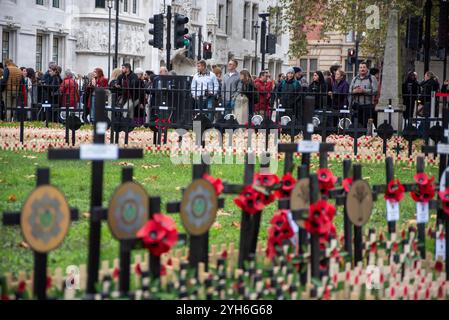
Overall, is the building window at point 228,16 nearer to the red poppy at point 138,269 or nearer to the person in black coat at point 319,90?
the person in black coat at point 319,90

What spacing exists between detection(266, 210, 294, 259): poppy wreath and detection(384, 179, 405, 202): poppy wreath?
1.04 meters

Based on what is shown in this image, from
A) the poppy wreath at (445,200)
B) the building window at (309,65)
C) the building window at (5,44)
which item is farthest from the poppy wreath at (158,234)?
the building window at (309,65)

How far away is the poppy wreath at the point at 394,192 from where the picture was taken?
772cm

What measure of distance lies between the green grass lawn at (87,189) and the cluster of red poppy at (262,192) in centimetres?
133

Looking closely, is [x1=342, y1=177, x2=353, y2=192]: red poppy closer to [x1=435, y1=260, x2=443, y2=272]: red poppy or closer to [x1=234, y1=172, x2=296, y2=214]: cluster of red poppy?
[x1=234, y1=172, x2=296, y2=214]: cluster of red poppy

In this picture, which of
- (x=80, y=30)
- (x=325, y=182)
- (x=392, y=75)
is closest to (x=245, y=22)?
(x=80, y=30)

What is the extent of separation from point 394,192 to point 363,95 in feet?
43.0

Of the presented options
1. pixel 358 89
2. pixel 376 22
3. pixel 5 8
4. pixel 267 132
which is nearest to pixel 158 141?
pixel 267 132

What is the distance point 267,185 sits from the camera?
7.08 meters

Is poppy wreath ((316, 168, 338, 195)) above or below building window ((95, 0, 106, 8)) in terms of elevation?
below

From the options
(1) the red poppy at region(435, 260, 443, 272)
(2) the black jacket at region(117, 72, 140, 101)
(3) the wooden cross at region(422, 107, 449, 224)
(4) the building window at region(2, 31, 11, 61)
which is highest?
(4) the building window at region(2, 31, 11, 61)

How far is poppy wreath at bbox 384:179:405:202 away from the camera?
772cm

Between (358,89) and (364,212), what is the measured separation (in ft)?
50.5

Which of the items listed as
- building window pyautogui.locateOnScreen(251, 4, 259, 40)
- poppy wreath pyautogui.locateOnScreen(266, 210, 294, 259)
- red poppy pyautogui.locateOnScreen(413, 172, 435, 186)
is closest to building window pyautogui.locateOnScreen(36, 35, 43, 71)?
building window pyautogui.locateOnScreen(251, 4, 259, 40)
